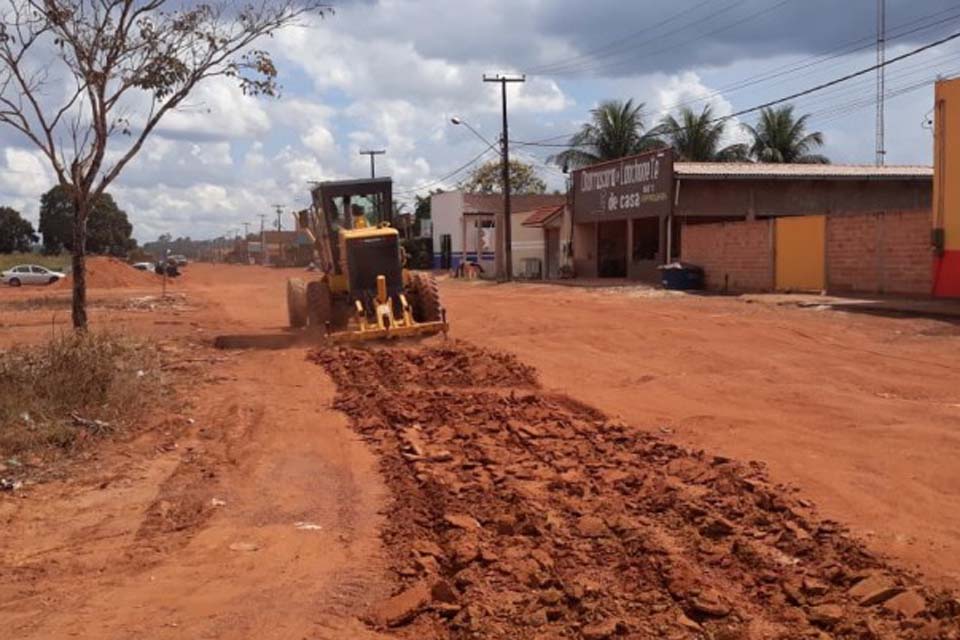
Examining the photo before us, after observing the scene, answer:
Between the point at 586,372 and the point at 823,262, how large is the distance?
50.8 ft

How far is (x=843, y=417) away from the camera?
9.25 meters

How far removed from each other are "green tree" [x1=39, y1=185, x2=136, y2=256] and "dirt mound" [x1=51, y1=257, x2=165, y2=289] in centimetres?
2351

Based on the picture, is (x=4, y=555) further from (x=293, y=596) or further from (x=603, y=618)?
(x=603, y=618)

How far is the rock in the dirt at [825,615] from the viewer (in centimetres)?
444

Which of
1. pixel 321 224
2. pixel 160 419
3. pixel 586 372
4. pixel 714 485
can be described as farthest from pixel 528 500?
pixel 321 224

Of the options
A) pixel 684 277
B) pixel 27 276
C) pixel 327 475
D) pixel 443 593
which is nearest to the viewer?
pixel 443 593

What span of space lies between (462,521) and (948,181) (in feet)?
61.1

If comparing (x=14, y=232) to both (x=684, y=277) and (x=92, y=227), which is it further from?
(x=684, y=277)

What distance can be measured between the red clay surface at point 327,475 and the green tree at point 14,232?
281 feet

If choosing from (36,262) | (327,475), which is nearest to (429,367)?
(327,475)

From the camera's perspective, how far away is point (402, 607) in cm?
491

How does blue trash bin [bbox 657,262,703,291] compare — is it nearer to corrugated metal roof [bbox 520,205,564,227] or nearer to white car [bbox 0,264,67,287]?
corrugated metal roof [bbox 520,205,564,227]

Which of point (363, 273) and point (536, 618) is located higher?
point (363, 273)

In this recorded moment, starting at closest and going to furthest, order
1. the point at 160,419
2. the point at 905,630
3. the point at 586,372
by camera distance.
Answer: the point at 905,630
the point at 160,419
the point at 586,372
